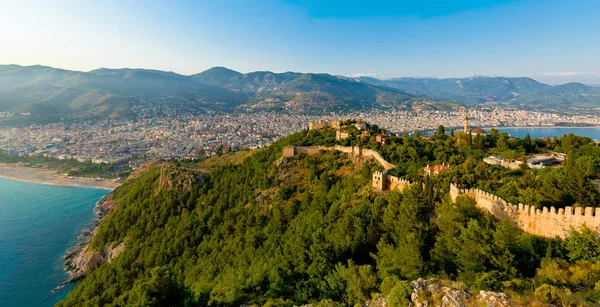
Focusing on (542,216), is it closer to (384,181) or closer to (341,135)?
(384,181)

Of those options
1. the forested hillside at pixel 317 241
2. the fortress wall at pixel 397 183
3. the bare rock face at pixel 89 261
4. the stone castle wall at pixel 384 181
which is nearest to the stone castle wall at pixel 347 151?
Answer: the forested hillside at pixel 317 241

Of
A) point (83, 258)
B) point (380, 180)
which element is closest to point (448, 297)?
point (380, 180)

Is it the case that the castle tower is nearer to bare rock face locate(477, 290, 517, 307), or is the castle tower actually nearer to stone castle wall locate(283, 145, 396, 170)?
stone castle wall locate(283, 145, 396, 170)

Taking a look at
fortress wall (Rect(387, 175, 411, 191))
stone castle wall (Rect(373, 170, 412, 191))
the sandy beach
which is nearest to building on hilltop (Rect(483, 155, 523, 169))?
fortress wall (Rect(387, 175, 411, 191))

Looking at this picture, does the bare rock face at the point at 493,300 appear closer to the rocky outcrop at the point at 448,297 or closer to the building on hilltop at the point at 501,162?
the rocky outcrop at the point at 448,297

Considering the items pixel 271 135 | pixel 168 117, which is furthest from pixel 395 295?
pixel 168 117
